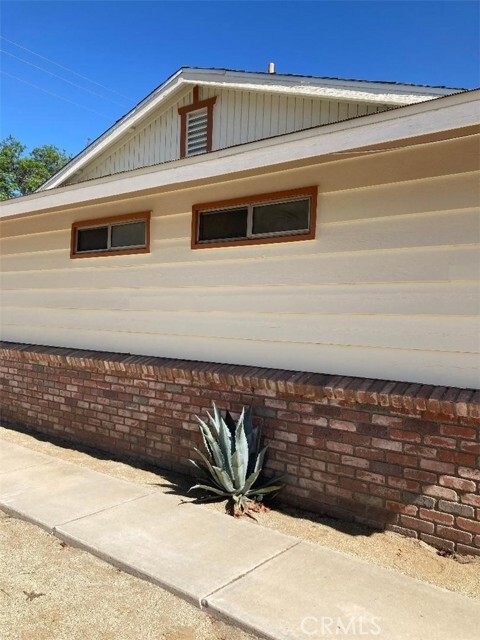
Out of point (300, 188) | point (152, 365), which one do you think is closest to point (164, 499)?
point (152, 365)

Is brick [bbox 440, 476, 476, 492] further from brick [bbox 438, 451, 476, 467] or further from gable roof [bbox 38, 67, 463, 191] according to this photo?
gable roof [bbox 38, 67, 463, 191]

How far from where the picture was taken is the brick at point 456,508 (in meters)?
3.50

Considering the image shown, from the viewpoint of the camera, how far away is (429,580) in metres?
3.26

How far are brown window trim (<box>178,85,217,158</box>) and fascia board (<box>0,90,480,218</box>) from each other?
162 cm

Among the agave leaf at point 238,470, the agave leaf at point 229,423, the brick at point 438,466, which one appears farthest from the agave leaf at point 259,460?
the brick at point 438,466

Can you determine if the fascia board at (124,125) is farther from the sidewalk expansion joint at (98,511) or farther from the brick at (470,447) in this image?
the brick at (470,447)

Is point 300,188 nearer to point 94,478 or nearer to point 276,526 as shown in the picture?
point 276,526

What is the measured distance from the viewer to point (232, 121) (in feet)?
21.0

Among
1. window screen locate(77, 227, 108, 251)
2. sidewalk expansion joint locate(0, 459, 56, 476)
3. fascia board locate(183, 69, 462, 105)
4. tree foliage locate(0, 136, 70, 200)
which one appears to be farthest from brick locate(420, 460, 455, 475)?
tree foliage locate(0, 136, 70, 200)

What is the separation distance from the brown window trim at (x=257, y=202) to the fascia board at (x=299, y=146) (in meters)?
0.31

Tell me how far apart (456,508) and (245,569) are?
1517 millimetres

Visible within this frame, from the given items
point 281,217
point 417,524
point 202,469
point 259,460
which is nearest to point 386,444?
point 417,524

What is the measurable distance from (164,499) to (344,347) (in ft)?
6.90

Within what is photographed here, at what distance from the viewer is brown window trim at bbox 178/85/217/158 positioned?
660cm
